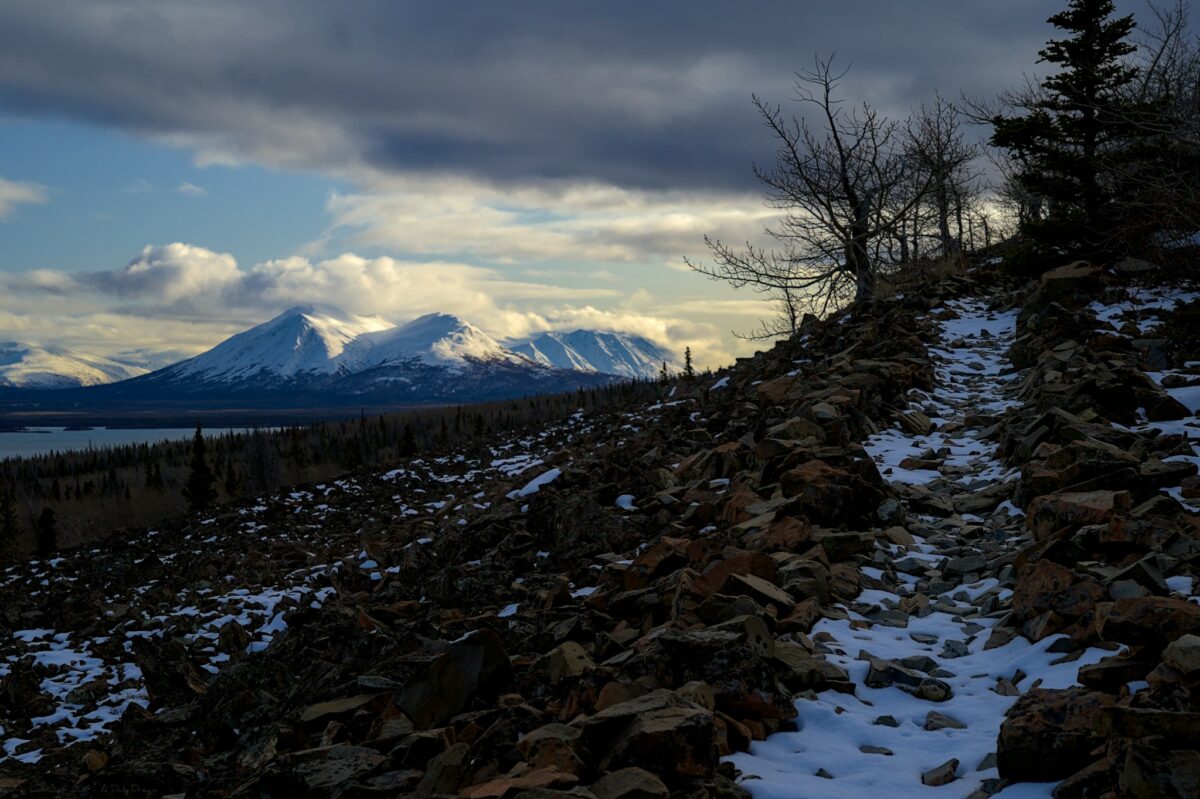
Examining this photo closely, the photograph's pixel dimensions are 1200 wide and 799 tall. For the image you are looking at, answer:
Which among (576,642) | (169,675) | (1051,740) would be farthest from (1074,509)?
(169,675)

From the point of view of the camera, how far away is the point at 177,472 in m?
114

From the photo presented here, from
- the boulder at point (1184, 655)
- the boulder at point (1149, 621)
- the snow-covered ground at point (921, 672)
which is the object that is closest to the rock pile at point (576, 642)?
the snow-covered ground at point (921, 672)

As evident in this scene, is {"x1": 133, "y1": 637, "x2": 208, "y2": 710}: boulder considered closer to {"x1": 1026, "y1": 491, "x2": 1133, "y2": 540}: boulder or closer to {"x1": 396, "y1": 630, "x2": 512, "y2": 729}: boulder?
{"x1": 396, "y1": 630, "x2": 512, "y2": 729}: boulder

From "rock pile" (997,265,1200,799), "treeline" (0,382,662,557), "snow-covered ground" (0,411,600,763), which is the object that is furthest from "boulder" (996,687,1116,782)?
"treeline" (0,382,662,557)

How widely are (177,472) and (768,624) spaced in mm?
124332

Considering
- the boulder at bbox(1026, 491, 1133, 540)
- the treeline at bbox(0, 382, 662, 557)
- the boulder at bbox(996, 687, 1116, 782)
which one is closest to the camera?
the boulder at bbox(996, 687, 1116, 782)

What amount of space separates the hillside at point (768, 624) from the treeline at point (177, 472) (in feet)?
74.0

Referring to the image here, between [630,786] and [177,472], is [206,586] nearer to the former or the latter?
[630,786]

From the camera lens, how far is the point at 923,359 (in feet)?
58.2

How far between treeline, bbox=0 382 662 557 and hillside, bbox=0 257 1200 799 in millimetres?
22565

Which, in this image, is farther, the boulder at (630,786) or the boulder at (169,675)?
the boulder at (169,675)

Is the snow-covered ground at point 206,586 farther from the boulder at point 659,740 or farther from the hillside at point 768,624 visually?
the boulder at point 659,740

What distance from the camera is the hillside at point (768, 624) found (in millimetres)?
4785

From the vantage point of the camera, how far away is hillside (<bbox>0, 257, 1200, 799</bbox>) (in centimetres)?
479
